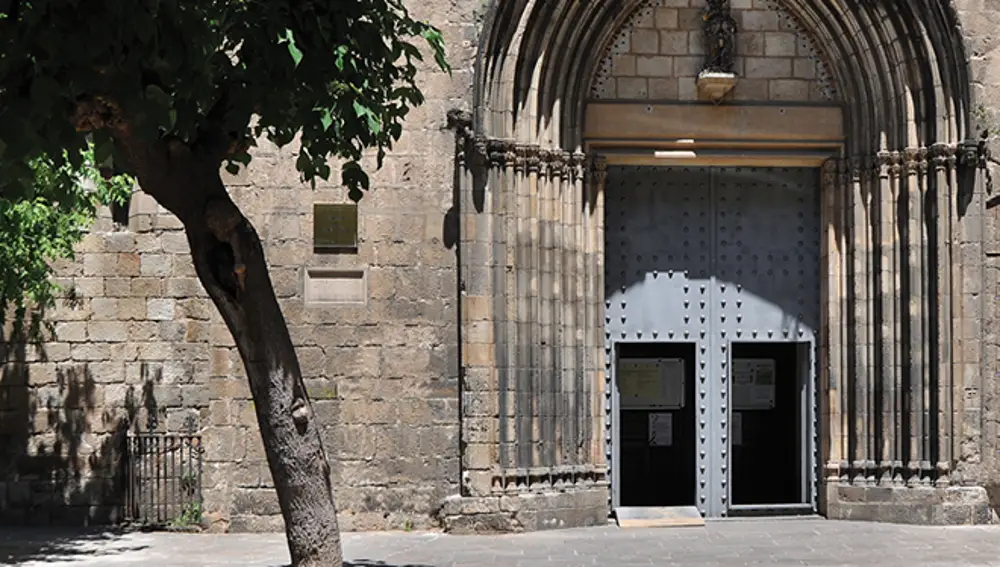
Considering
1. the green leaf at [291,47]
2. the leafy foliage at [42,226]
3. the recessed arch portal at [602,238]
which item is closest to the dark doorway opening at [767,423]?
the recessed arch portal at [602,238]

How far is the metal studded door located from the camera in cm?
1232

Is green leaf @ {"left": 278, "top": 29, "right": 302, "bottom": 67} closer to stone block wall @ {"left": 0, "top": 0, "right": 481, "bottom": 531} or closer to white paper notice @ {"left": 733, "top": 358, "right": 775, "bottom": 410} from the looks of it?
stone block wall @ {"left": 0, "top": 0, "right": 481, "bottom": 531}

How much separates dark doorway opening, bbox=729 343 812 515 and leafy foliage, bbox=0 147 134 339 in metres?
5.88

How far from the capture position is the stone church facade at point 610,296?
1156cm

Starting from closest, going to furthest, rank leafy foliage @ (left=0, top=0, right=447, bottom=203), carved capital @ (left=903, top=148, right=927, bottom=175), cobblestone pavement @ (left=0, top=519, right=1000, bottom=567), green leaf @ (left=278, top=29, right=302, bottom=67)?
leafy foliage @ (left=0, top=0, right=447, bottom=203), green leaf @ (left=278, top=29, right=302, bottom=67), cobblestone pavement @ (left=0, top=519, right=1000, bottom=567), carved capital @ (left=903, top=148, right=927, bottom=175)

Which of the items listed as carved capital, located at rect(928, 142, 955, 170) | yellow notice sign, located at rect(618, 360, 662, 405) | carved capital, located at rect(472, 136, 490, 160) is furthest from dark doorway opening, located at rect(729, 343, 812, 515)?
carved capital, located at rect(472, 136, 490, 160)

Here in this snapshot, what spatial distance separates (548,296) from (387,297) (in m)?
1.40

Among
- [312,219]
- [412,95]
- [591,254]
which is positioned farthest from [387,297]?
[412,95]

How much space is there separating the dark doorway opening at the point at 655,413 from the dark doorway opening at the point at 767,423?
45cm

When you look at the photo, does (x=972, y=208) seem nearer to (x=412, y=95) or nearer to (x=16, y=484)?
(x=412, y=95)

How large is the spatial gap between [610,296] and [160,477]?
4370mm

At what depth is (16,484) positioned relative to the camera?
12109mm

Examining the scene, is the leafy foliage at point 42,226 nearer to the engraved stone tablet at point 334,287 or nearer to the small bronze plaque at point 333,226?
the small bronze plaque at point 333,226

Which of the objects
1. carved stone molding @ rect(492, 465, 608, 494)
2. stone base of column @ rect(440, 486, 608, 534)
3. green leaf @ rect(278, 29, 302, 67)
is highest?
green leaf @ rect(278, 29, 302, 67)
